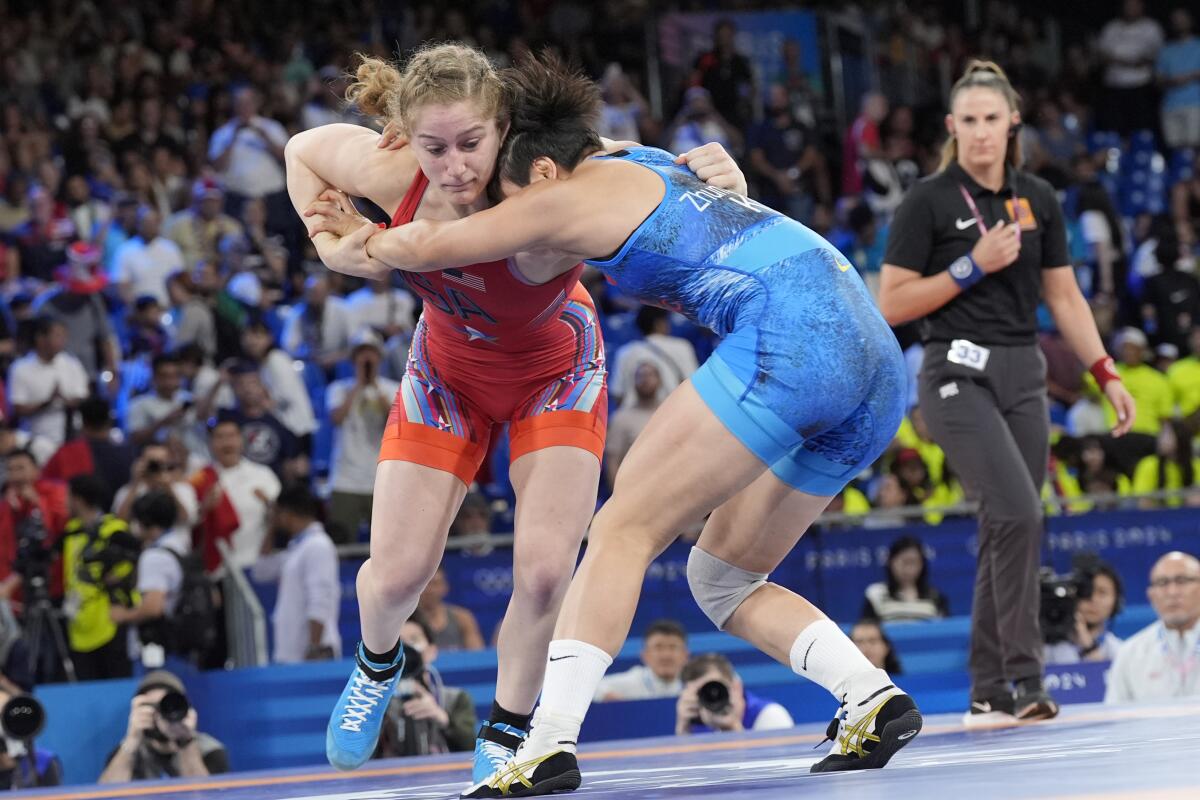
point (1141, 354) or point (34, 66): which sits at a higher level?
point (34, 66)

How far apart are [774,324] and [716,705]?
3462mm

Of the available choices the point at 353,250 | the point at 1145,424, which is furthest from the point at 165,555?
the point at 1145,424

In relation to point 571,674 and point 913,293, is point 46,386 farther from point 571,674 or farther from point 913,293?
point 571,674

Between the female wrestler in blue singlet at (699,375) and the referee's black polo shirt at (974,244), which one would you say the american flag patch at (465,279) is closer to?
the female wrestler in blue singlet at (699,375)

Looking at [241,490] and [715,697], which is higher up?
[241,490]

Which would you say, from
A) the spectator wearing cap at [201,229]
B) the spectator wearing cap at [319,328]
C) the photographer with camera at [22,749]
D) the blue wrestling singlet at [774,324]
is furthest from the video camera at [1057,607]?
the spectator wearing cap at [201,229]

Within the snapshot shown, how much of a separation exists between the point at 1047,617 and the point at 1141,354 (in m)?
5.13

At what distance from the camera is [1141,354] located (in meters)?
11.7

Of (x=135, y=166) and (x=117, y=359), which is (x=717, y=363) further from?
(x=135, y=166)

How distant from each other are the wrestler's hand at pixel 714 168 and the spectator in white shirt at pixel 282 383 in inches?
278

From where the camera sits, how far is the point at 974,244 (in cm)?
564

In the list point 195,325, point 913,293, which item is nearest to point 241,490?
point 195,325

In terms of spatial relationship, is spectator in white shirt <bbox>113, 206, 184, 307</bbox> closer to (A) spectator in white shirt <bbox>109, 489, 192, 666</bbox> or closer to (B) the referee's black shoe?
→ (A) spectator in white shirt <bbox>109, 489, 192, 666</bbox>

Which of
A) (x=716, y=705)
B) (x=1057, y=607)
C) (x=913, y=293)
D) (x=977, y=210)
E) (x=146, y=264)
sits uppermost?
(x=146, y=264)
